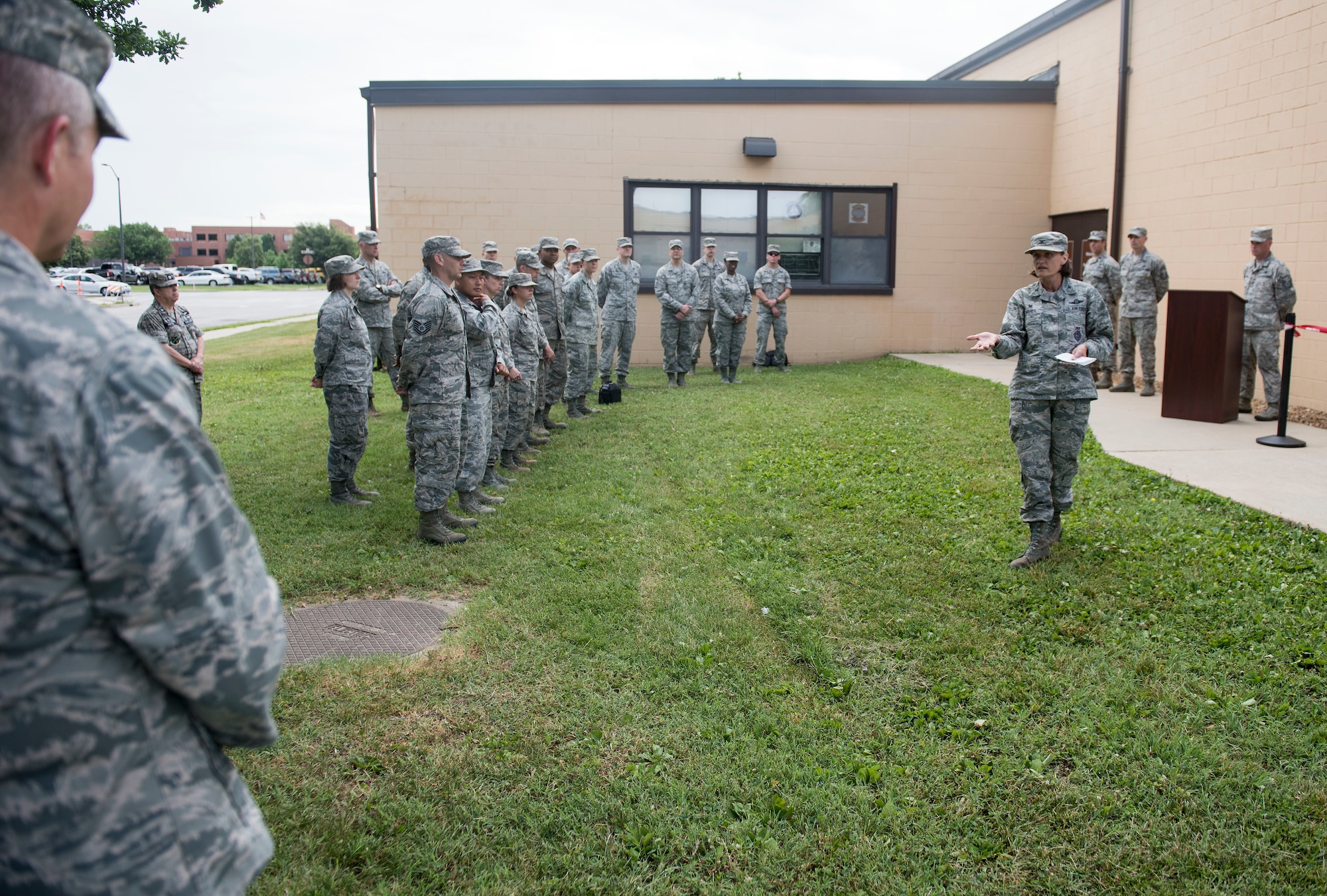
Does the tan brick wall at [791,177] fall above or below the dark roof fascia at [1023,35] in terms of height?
below

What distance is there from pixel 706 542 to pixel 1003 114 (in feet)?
46.3

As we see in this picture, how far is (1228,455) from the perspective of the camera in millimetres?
8992

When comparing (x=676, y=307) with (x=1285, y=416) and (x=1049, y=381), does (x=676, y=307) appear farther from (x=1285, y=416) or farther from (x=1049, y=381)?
(x=1049, y=381)

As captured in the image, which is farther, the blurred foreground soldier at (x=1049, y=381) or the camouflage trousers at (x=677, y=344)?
the camouflage trousers at (x=677, y=344)

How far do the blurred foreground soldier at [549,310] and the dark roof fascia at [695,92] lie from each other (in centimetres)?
659

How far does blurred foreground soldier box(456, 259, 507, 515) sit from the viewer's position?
7.29m

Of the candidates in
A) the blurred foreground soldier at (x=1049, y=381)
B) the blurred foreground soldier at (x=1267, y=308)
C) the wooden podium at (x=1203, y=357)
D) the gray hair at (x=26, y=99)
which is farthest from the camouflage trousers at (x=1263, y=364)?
the gray hair at (x=26, y=99)

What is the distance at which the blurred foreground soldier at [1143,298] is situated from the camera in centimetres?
1273

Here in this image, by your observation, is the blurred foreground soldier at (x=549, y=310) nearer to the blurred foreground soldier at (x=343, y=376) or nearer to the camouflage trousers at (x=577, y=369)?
the camouflage trousers at (x=577, y=369)

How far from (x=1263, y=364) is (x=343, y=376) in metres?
9.95

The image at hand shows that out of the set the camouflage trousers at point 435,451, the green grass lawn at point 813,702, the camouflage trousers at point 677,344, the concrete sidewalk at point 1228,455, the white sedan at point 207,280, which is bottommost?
the green grass lawn at point 813,702

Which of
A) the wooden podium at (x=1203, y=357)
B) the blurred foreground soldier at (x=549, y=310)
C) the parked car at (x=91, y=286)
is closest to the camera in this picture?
the wooden podium at (x=1203, y=357)

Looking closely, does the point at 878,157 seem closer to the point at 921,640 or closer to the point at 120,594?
the point at 921,640

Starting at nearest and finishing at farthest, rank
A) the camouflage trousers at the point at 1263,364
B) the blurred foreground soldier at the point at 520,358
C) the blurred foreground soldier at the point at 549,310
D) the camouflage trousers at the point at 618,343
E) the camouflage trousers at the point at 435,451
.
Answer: the camouflage trousers at the point at 435,451 < the blurred foreground soldier at the point at 520,358 < the camouflage trousers at the point at 1263,364 < the blurred foreground soldier at the point at 549,310 < the camouflage trousers at the point at 618,343
